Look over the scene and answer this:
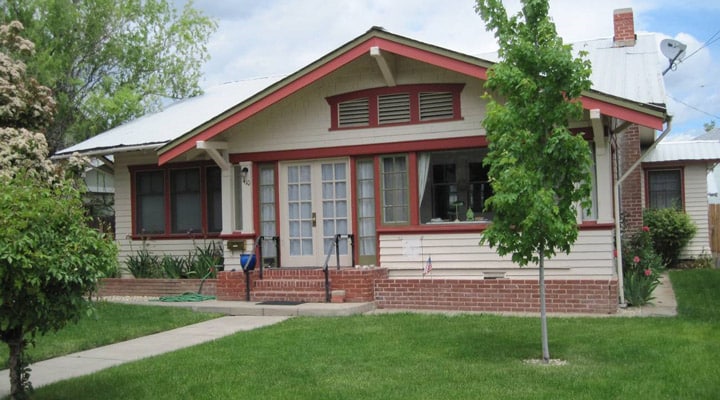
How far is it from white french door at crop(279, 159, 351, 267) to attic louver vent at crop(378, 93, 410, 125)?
113 cm

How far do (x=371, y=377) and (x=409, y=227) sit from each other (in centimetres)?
562

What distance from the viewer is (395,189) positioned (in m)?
13.2

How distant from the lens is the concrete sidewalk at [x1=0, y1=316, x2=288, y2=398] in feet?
26.2

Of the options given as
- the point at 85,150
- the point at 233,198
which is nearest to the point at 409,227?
the point at 233,198

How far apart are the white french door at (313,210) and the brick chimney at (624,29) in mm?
7102

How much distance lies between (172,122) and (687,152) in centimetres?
1291

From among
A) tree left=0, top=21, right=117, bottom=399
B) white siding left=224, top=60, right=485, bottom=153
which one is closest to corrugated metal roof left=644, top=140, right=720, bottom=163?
white siding left=224, top=60, right=485, bottom=153

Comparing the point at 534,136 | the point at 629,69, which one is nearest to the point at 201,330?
the point at 534,136

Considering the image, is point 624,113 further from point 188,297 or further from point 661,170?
point 661,170

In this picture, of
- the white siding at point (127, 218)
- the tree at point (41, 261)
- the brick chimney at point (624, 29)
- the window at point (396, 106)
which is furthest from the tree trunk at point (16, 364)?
the brick chimney at point (624, 29)

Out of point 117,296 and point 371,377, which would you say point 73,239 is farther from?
point 117,296

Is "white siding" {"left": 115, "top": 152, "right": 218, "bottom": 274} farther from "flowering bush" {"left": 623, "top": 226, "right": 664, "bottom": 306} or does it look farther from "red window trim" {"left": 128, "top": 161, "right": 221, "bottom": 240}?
"flowering bush" {"left": 623, "top": 226, "right": 664, "bottom": 306}

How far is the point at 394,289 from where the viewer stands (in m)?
12.1

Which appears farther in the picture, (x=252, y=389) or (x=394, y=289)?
(x=394, y=289)
